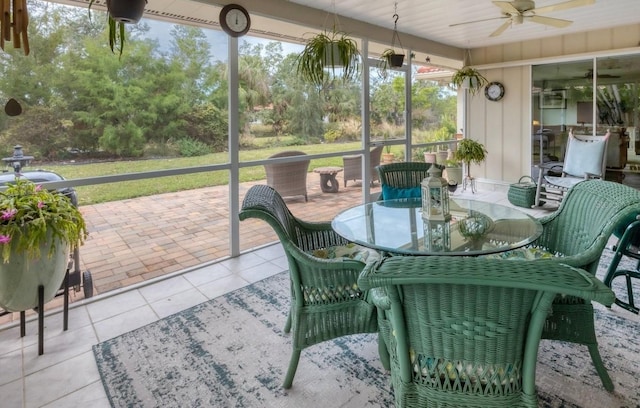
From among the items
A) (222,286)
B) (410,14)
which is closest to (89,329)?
(222,286)

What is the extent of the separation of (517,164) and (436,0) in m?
3.73

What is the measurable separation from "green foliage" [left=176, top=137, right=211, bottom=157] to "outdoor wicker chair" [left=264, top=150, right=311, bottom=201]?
715 mm

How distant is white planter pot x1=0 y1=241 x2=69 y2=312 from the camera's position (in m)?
2.11

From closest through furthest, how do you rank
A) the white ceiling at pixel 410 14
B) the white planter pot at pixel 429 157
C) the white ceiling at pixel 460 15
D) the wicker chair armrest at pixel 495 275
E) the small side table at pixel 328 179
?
the wicker chair armrest at pixel 495 275
the white ceiling at pixel 410 14
the white ceiling at pixel 460 15
the small side table at pixel 328 179
the white planter pot at pixel 429 157

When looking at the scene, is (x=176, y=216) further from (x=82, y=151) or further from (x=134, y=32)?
(x=134, y=32)

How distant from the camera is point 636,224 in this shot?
2.44 m

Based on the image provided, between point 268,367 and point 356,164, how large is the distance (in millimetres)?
3498

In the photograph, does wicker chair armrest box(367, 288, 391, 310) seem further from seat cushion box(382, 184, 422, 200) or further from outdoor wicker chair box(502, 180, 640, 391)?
seat cushion box(382, 184, 422, 200)

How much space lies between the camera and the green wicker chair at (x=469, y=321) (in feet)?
3.25

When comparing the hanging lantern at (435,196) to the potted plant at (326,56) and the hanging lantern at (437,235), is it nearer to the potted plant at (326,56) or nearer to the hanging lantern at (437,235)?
the hanging lantern at (437,235)

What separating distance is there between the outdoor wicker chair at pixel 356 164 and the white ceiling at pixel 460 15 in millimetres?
1677

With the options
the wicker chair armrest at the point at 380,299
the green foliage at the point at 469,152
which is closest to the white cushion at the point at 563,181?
the green foliage at the point at 469,152

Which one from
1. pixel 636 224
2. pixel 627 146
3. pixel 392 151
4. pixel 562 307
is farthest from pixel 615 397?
pixel 627 146

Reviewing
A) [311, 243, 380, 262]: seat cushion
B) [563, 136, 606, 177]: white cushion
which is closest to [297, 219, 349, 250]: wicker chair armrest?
[311, 243, 380, 262]: seat cushion
